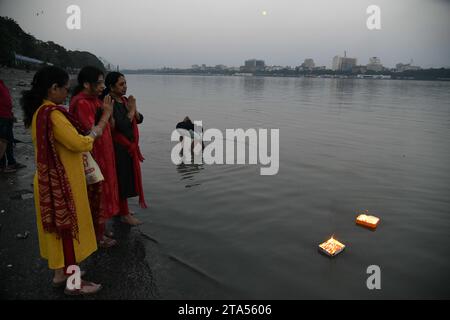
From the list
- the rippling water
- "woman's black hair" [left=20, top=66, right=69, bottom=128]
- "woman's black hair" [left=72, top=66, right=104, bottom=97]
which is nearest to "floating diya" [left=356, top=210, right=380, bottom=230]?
the rippling water

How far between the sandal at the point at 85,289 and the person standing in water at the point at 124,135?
162 centimetres

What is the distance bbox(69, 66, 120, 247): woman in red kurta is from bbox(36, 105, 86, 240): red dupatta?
2.42 ft

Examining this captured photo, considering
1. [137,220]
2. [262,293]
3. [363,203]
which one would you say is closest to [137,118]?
[137,220]

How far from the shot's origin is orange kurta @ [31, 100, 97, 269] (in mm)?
3025

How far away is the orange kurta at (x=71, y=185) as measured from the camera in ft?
9.93

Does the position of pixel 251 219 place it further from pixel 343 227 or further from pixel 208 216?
pixel 343 227

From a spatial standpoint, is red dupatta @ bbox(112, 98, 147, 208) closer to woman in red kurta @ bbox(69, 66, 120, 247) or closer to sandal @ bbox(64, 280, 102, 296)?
woman in red kurta @ bbox(69, 66, 120, 247)

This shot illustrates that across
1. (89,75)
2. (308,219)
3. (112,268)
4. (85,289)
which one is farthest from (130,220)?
(308,219)

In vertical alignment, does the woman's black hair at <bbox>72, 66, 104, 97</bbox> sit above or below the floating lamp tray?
above

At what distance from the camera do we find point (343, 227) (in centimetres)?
557

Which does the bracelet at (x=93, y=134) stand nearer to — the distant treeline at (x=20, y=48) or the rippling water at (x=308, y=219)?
the rippling water at (x=308, y=219)

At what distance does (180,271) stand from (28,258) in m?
2.06

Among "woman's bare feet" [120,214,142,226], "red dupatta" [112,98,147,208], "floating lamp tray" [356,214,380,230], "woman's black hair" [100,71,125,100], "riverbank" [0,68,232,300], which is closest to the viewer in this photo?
"riverbank" [0,68,232,300]

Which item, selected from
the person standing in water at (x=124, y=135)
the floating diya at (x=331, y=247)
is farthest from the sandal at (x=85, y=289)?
the floating diya at (x=331, y=247)
